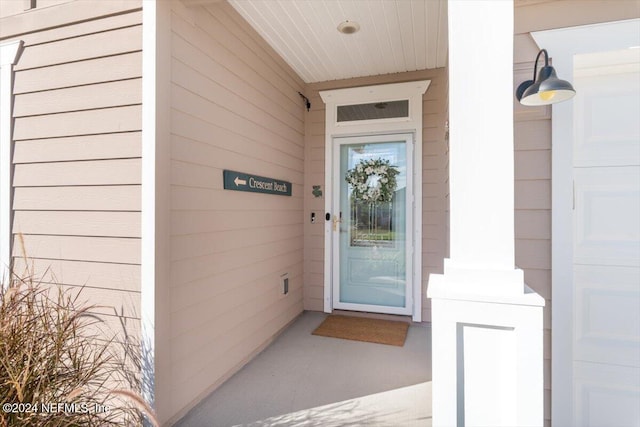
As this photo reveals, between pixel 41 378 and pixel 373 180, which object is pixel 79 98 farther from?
pixel 373 180

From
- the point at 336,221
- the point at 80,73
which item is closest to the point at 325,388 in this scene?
the point at 336,221

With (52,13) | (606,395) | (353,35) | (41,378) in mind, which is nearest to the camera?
(41,378)

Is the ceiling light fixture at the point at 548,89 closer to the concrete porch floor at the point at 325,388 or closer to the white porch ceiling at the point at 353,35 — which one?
the white porch ceiling at the point at 353,35

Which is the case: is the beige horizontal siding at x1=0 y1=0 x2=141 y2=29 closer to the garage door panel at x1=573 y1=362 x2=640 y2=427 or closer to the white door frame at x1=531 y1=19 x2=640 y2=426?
the white door frame at x1=531 y1=19 x2=640 y2=426

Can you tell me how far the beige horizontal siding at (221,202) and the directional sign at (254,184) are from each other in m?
0.05

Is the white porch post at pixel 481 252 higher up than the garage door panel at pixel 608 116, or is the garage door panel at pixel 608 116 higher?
the garage door panel at pixel 608 116

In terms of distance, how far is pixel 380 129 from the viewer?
11.5 feet

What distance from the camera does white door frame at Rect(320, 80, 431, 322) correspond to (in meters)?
3.37

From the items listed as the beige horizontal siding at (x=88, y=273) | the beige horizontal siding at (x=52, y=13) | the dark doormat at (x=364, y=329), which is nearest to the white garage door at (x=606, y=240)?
the dark doormat at (x=364, y=329)

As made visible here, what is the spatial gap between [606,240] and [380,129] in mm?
2282

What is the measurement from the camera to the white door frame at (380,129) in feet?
11.0

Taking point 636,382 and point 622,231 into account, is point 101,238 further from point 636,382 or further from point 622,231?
point 636,382

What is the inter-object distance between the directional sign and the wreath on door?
2.62ft

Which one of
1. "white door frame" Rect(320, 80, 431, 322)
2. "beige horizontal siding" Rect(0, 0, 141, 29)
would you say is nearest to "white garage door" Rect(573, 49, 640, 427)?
"white door frame" Rect(320, 80, 431, 322)
